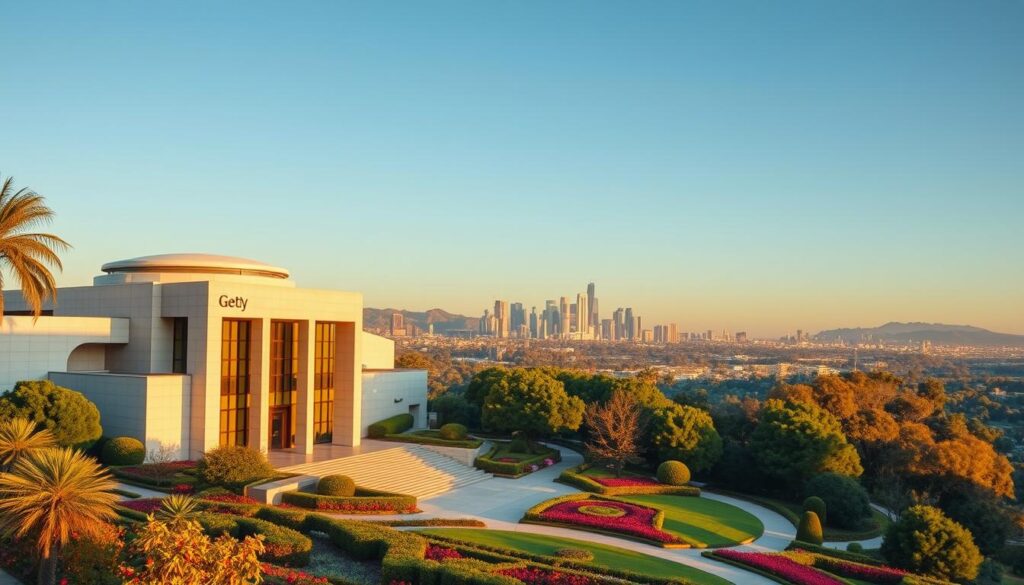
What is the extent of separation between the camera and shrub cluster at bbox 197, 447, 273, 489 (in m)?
29.1

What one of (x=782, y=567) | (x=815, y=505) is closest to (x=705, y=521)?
(x=815, y=505)

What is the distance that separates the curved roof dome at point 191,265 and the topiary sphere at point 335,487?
55.5ft

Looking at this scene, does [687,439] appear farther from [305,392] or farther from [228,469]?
[228,469]

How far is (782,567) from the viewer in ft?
78.7

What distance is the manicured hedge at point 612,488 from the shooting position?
36.6 meters

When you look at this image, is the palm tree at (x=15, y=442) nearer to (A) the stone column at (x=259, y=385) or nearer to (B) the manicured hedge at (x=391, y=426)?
(A) the stone column at (x=259, y=385)

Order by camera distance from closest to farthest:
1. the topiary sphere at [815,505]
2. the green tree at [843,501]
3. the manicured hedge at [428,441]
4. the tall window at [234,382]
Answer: the topiary sphere at [815,505]
the green tree at [843,501]
the tall window at [234,382]
the manicured hedge at [428,441]

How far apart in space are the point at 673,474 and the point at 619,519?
9.59 metres

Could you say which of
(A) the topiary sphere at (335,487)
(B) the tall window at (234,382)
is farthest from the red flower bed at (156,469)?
(A) the topiary sphere at (335,487)

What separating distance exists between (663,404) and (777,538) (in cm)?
1599

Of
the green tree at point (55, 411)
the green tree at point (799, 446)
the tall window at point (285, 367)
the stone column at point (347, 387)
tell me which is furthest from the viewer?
the stone column at point (347, 387)

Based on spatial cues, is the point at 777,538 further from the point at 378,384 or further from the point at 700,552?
the point at 378,384

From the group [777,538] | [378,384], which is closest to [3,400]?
[378,384]

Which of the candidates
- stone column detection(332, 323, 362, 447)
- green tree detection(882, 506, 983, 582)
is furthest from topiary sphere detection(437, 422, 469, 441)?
green tree detection(882, 506, 983, 582)
